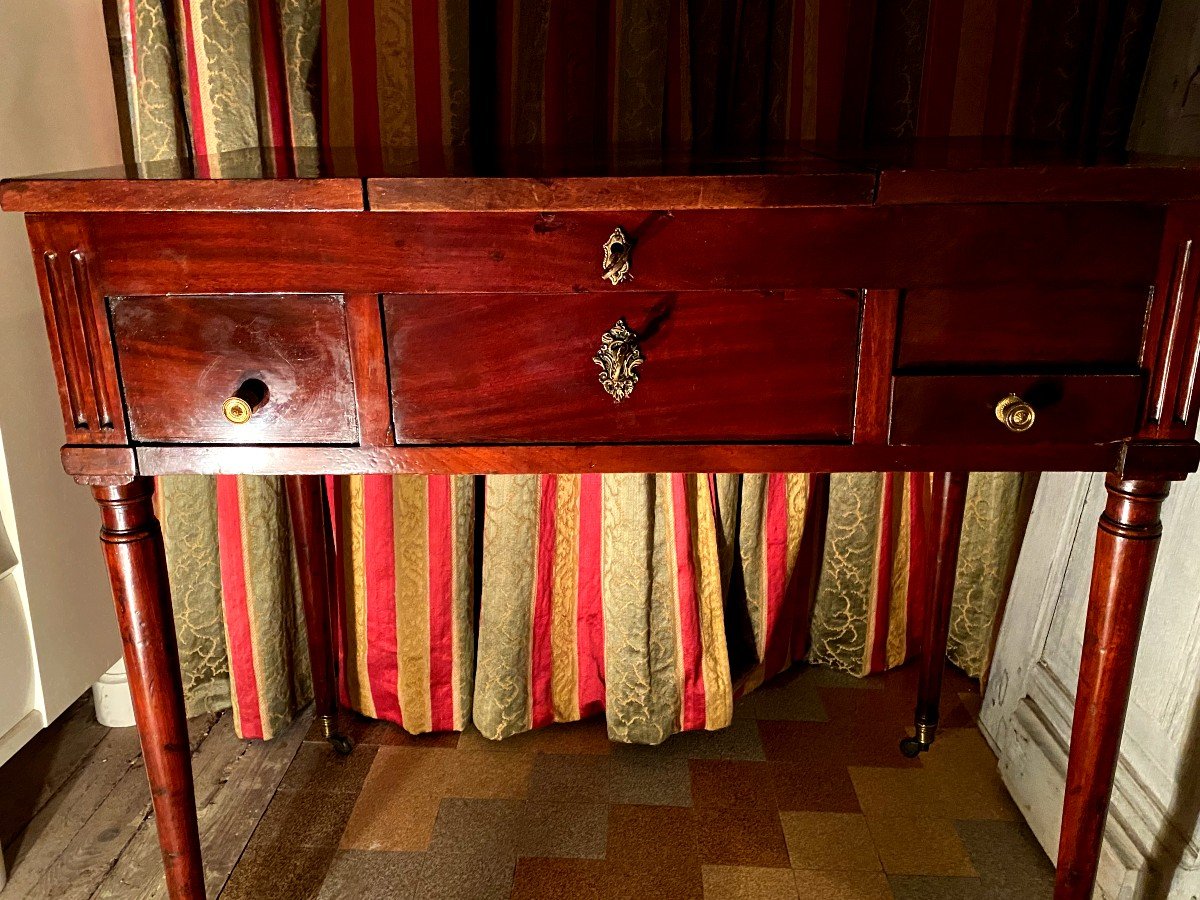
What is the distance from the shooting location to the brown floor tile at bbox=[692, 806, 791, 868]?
114 cm

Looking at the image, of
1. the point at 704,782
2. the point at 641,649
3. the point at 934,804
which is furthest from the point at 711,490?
the point at 934,804

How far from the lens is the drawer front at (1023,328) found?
0.71m

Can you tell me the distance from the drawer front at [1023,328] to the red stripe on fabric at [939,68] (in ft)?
1.99

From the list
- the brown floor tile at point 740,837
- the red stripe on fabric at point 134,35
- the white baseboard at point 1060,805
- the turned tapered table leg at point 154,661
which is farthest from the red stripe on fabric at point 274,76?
the white baseboard at point 1060,805

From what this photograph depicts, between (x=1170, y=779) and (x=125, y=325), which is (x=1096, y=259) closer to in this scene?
(x=1170, y=779)

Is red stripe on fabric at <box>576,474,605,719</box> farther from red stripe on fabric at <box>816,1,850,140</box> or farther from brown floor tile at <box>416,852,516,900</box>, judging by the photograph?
red stripe on fabric at <box>816,1,850,140</box>

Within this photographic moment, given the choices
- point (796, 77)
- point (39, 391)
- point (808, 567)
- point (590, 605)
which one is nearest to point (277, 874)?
point (590, 605)

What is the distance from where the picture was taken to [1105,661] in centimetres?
79

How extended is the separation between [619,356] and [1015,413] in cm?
32

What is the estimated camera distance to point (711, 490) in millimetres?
1348

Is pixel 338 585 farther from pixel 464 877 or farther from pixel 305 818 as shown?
pixel 464 877

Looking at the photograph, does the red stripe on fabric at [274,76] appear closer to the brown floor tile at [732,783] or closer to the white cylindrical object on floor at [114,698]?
the white cylindrical object on floor at [114,698]

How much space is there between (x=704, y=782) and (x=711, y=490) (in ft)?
1.37

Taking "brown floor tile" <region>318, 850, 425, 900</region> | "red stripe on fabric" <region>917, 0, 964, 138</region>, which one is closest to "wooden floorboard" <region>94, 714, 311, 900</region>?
"brown floor tile" <region>318, 850, 425, 900</region>
